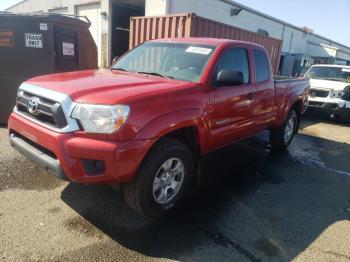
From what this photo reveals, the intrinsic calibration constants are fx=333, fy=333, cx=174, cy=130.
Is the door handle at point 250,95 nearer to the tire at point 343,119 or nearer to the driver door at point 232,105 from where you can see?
the driver door at point 232,105

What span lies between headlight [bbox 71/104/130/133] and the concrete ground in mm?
1041

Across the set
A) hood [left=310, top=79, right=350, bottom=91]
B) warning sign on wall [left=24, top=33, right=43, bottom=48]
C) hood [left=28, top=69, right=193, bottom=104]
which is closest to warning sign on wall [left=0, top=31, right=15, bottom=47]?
warning sign on wall [left=24, top=33, right=43, bottom=48]

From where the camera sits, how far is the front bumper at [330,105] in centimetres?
985

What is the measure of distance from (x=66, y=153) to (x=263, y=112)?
329 centimetres

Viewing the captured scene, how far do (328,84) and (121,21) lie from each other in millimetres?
9236

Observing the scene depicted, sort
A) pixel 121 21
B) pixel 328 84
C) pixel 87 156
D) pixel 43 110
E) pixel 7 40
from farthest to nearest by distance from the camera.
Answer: pixel 121 21, pixel 328 84, pixel 7 40, pixel 43 110, pixel 87 156

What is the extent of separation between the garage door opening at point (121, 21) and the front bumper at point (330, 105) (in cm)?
808

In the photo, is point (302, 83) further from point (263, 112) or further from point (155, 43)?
point (155, 43)

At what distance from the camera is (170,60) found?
4160 mm

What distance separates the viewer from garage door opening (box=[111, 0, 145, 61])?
1434cm

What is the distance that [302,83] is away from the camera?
666cm

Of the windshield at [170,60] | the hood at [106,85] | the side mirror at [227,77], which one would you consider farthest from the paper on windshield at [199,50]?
the hood at [106,85]

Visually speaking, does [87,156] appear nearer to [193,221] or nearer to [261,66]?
[193,221]

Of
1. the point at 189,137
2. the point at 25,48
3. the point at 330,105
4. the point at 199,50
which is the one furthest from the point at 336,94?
the point at 25,48
